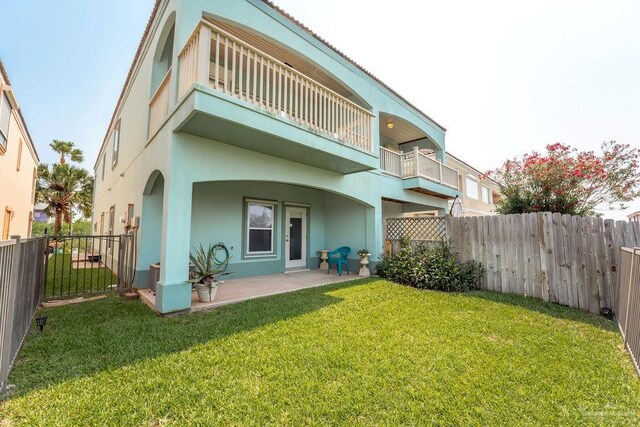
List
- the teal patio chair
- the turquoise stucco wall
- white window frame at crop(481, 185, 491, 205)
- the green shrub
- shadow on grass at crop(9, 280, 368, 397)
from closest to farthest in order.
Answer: shadow on grass at crop(9, 280, 368, 397), the green shrub, the turquoise stucco wall, the teal patio chair, white window frame at crop(481, 185, 491, 205)

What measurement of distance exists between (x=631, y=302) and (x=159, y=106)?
9.18 meters

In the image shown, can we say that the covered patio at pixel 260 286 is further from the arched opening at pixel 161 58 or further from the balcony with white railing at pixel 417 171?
the arched opening at pixel 161 58

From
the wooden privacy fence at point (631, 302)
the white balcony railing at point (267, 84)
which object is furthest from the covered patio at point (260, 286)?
the wooden privacy fence at point (631, 302)

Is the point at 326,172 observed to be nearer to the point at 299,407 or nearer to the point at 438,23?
the point at 438,23

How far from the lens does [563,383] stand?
2689mm

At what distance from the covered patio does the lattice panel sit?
6.80 ft

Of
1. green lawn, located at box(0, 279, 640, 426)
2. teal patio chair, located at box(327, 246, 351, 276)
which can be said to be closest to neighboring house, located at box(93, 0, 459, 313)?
teal patio chair, located at box(327, 246, 351, 276)

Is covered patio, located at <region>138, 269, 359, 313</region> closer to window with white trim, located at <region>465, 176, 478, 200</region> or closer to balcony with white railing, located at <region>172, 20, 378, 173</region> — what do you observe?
balcony with white railing, located at <region>172, 20, 378, 173</region>

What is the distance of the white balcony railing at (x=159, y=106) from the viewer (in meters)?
5.78

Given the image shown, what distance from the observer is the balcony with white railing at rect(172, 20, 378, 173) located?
4410 mm

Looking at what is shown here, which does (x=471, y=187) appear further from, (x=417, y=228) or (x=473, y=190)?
(x=417, y=228)

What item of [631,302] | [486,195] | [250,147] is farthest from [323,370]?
[486,195]

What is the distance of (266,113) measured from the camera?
512 cm

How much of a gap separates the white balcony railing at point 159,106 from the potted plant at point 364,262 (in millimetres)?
6764
